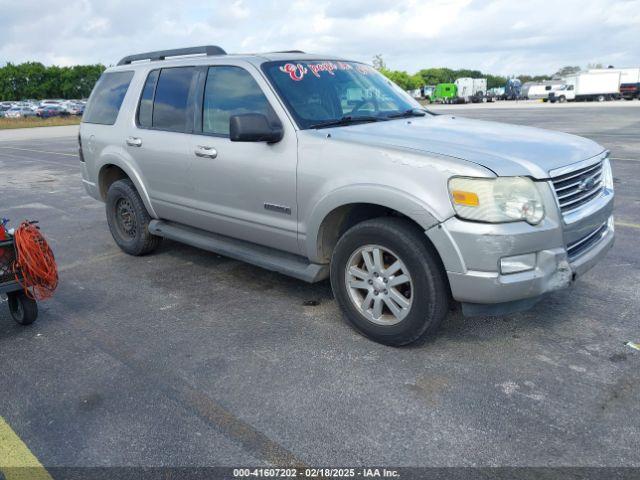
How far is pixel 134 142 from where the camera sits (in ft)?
17.4

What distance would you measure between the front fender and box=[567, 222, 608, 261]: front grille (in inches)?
35.1

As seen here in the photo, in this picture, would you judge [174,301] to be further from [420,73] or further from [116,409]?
[420,73]

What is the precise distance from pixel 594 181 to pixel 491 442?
6.39ft

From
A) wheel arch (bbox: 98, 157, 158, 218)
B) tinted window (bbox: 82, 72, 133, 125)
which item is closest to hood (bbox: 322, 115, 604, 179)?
wheel arch (bbox: 98, 157, 158, 218)

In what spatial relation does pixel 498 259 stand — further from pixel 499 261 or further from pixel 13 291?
pixel 13 291

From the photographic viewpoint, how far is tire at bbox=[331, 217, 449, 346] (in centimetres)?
333

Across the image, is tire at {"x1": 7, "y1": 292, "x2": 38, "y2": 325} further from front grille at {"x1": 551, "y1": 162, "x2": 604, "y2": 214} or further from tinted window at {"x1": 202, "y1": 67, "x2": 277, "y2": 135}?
front grille at {"x1": 551, "y1": 162, "x2": 604, "y2": 214}

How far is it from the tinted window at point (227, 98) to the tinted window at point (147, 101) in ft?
2.80

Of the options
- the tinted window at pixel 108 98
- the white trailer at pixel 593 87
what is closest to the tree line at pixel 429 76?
the white trailer at pixel 593 87

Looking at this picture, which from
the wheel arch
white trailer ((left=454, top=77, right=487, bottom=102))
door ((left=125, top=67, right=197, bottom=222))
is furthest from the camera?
white trailer ((left=454, top=77, right=487, bottom=102))

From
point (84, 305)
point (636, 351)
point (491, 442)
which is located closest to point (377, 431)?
point (491, 442)

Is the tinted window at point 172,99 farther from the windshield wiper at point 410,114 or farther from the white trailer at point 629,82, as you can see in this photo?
the white trailer at point 629,82

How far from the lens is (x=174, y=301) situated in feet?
15.0

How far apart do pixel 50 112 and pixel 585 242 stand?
2126 inches
